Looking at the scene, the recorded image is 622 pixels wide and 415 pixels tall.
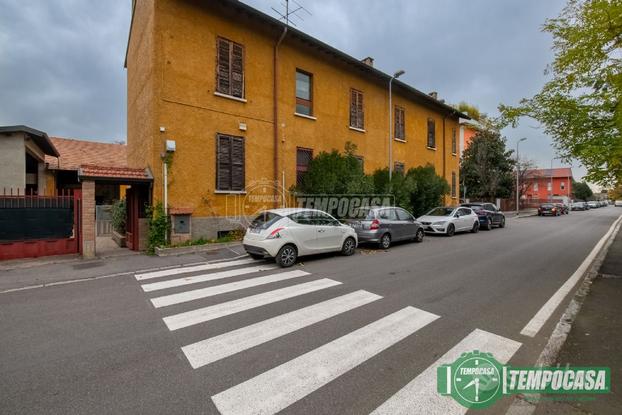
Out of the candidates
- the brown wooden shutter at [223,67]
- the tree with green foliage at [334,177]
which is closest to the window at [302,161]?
the tree with green foliage at [334,177]

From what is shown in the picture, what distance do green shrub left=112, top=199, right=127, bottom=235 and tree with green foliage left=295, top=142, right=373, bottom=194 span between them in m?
7.81

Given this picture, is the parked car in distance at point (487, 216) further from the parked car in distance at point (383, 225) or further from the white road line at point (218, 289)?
the white road line at point (218, 289)

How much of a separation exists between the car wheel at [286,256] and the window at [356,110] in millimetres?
10710

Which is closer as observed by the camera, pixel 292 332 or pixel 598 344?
pixel 598 344

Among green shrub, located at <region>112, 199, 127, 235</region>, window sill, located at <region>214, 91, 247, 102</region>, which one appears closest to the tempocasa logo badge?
window sill, located at <region>214, 91, 247, 102</region>

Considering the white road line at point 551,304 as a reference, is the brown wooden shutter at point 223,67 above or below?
above

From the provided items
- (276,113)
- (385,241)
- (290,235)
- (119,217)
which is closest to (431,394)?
(290,235)

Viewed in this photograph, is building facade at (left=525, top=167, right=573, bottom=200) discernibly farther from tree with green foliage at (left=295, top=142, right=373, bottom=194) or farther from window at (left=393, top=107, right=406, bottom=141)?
tree with green foliage at (left=295, top=142, right=373, bottom=194)

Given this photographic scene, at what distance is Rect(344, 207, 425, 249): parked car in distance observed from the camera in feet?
35.5

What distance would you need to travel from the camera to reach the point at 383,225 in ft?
36.2

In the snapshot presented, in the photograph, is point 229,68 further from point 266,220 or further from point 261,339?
point 261,339

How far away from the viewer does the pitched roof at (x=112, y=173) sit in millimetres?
9113

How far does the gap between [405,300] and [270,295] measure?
8.21 ft

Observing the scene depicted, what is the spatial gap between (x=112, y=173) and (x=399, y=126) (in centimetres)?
1679
